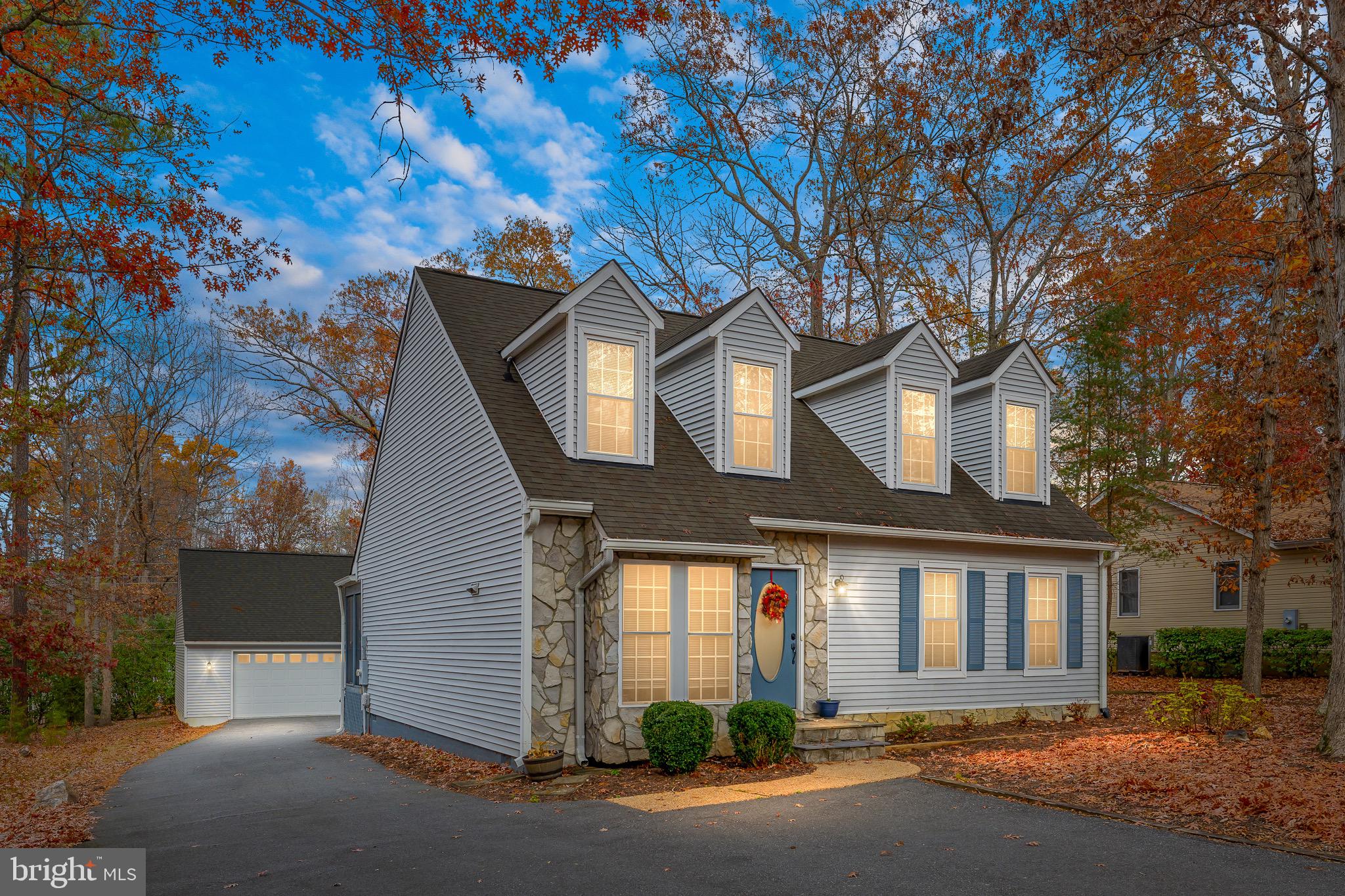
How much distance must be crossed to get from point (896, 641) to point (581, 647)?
17.8ft

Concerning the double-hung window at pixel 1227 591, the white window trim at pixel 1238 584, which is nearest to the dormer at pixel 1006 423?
the double-hung window at pixel 1227 591

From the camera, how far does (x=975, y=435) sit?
16.9 metres

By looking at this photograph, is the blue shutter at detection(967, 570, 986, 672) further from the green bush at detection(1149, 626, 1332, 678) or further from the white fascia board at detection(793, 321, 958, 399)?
the green bush at detection(1149, 626, 1332, 678)

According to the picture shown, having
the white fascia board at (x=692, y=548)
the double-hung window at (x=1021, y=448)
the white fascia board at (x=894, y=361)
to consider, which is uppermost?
the white fascia board at (x=894, y=361)

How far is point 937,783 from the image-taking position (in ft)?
33.4

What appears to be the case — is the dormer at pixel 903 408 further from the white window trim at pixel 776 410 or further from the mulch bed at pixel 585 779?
the mulch bed at pixel 585 779

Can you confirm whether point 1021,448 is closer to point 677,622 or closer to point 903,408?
point 903,408

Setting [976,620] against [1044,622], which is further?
[1044,622]

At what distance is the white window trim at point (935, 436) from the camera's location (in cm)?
1537

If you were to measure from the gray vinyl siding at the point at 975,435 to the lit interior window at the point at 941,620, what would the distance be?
2471mm

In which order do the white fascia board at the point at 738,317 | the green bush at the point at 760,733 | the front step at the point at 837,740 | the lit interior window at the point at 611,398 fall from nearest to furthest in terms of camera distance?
the green bush at the point at 760,733
the front step at the point at 837,740
the lit interior window at the point at 611,398
the white fascia board at the point at 738,317

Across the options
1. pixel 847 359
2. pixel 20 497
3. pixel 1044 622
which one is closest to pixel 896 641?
pixel 1044 622

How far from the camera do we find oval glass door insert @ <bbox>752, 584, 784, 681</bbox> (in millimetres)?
12883

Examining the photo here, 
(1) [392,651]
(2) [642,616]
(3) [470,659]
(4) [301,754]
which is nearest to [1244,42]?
(2) [642,616]
